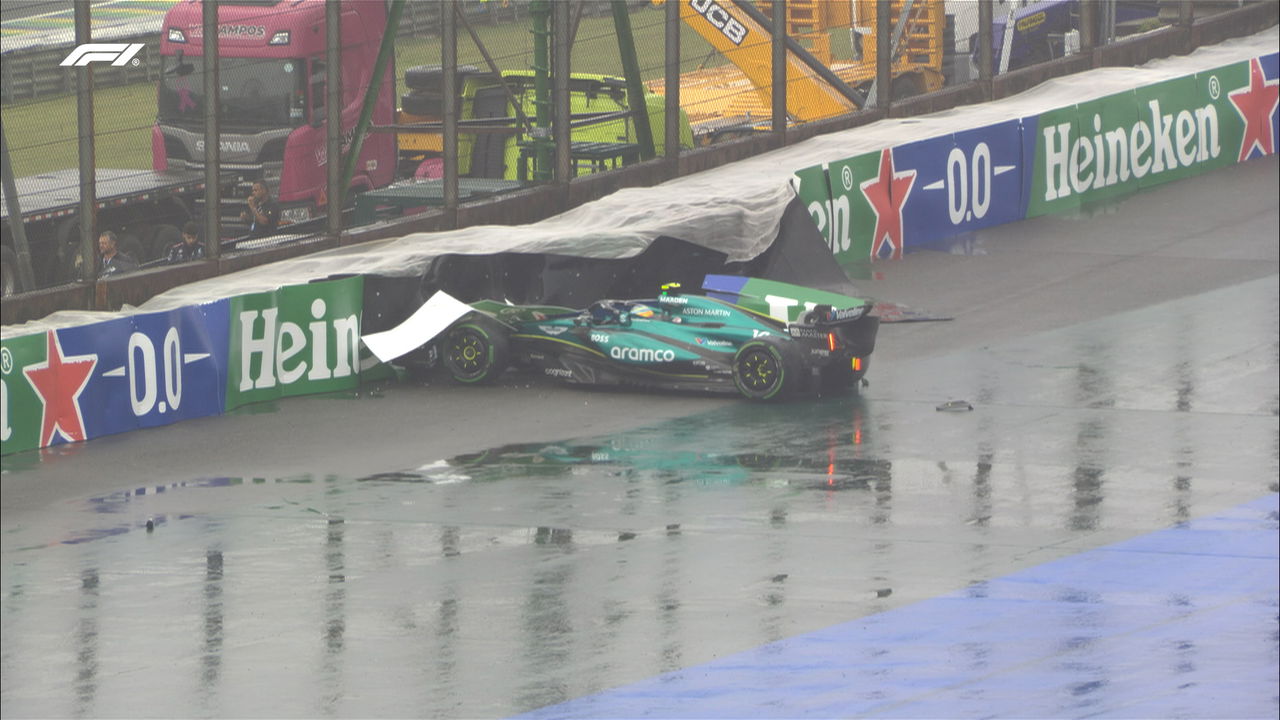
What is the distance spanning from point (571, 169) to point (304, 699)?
14520mm

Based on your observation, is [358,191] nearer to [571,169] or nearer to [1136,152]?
[571,169]

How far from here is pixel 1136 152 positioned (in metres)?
28.6

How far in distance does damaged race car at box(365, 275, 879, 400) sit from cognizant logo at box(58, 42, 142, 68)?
3709 millimetres

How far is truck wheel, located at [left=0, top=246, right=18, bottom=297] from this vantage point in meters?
20.5

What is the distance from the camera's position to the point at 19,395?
1839cm

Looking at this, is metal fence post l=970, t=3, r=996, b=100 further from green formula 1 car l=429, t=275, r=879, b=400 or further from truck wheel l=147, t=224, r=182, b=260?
truck wheel l=147, t=224, r=182, b=260

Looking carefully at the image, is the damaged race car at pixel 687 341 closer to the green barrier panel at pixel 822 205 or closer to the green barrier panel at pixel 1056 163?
the green barrier panel at pixel 822 205

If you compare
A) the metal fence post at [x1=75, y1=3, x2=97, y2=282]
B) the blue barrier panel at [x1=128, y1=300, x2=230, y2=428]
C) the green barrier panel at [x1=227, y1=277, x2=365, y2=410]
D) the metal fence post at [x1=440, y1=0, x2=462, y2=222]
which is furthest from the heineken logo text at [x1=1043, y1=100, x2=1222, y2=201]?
the metal fence post at [x1=75, y1=3, x2=97, y2=282]

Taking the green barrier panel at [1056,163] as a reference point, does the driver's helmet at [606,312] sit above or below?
below

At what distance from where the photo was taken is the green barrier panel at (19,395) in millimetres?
18266

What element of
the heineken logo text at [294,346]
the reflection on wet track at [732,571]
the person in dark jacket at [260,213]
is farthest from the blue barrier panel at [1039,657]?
the person in dark jacket at [260,213]

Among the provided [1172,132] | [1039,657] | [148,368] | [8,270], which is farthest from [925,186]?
[1039,657]

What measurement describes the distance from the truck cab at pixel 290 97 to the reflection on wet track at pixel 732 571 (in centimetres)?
595

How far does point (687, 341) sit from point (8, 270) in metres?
6.68
